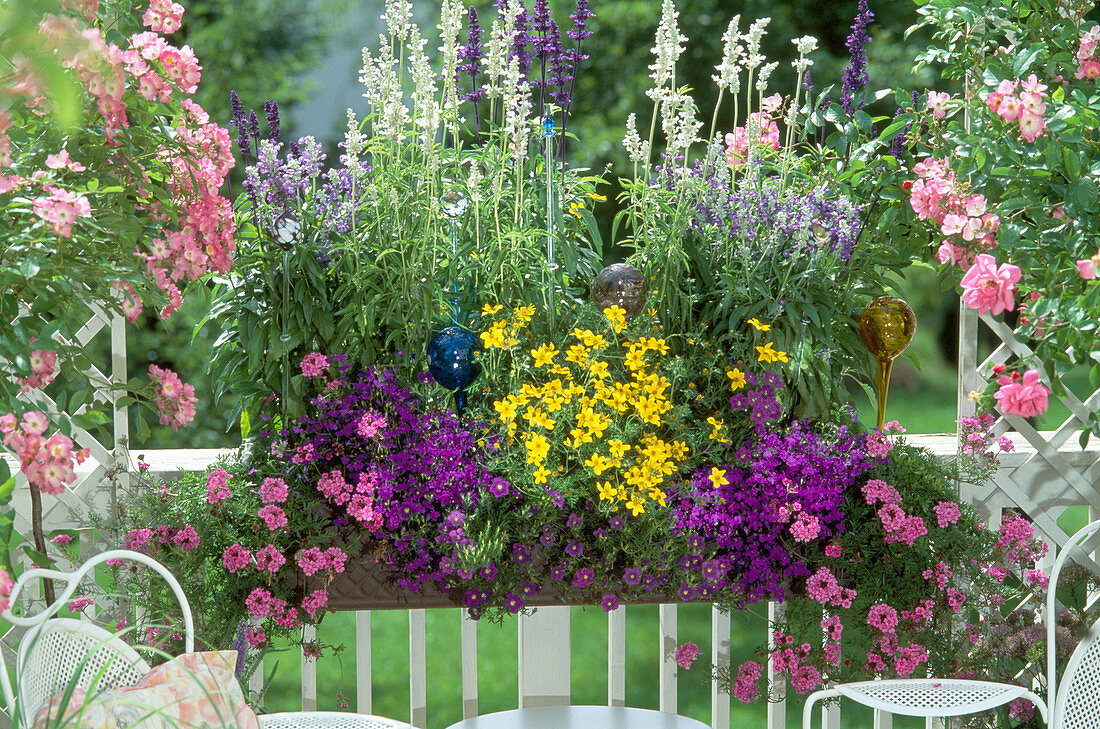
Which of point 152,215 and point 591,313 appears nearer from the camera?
point 152,215

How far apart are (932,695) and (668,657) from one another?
68 centimetres

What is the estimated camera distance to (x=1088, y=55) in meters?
2.08

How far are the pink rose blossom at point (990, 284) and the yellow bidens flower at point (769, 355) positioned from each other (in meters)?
0.38

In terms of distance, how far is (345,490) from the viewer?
2072 mm

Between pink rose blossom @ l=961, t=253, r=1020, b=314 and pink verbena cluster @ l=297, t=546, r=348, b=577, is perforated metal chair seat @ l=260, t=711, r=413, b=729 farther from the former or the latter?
pink rose blossom @ l=961, t=253, r=1020, b=314

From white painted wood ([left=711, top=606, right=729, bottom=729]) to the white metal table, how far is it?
428 millimetres

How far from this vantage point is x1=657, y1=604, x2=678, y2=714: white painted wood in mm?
2480

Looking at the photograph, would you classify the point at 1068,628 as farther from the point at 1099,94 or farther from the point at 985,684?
the point at 1099,94

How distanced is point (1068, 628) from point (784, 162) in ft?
4.25

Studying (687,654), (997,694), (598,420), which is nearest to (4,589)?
(598,420)

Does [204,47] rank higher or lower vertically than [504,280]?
higher

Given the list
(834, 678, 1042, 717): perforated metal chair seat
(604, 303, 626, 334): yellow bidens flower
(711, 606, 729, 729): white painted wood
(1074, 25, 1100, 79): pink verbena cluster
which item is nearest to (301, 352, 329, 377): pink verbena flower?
(604, 303, 626, 334): yellow bidens flower

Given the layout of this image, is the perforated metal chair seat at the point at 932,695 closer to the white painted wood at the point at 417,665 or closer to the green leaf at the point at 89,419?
the white painted wood at the point at 417,665

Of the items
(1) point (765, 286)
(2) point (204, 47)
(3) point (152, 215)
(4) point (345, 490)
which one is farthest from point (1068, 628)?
(2) point (204, 47)
